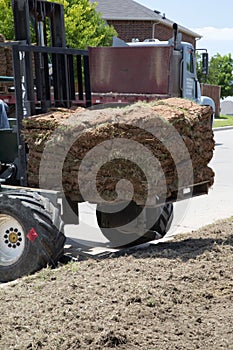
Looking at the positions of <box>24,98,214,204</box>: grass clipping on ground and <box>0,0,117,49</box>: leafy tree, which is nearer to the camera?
<box>24,98,214,204</box>: grass clipping on ground

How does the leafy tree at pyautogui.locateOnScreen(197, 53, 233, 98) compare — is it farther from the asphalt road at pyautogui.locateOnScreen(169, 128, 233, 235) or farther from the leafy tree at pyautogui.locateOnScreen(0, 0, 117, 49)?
the asphalt road at pyautogui.locateOnScreen(169, 128, 233, 235)

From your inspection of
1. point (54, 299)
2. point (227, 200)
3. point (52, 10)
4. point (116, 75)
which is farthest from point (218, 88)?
point (54, 299)

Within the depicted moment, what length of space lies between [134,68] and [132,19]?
26.6 meters

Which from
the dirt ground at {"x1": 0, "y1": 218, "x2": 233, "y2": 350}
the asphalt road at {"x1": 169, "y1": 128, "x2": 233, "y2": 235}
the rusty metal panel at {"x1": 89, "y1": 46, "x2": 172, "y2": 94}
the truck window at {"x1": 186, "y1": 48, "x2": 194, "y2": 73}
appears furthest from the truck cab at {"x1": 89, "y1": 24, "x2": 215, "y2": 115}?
the dirt ground at {"x1": 0, "y1": 218, "x2": 233, "y2": 350}

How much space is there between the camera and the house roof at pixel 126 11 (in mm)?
40969

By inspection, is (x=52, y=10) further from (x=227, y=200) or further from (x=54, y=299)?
(x=227, y=200)

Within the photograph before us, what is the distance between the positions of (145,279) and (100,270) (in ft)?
2.00

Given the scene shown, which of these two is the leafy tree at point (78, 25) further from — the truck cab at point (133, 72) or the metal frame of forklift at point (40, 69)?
the metal frame of forklift at point (40, 69)

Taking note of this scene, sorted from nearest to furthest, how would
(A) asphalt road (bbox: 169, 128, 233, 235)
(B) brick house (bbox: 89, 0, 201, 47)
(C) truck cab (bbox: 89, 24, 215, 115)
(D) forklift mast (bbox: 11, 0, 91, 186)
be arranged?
(D) forklift mast (bbox: 11, 0, 91, 186) < (A) asphalt road (bbox: 169, 128, 233, 235) < (C) truck cab (bbox: 89, 24, 215, 115) < (B) brick house (bbox: 89, 0, 201, 47)

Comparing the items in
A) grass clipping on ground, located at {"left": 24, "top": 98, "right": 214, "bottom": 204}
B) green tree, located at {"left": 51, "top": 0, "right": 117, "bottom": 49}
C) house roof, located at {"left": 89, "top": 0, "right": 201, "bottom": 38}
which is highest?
house roof, located at {"left": 89, "top": 0, "right": 201, "bottom": 38}

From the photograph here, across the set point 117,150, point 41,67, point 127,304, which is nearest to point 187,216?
point 41,67

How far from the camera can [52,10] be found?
769 centimetres

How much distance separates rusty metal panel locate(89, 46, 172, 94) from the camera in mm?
15344

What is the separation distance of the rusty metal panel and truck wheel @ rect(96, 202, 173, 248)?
7847 mm
